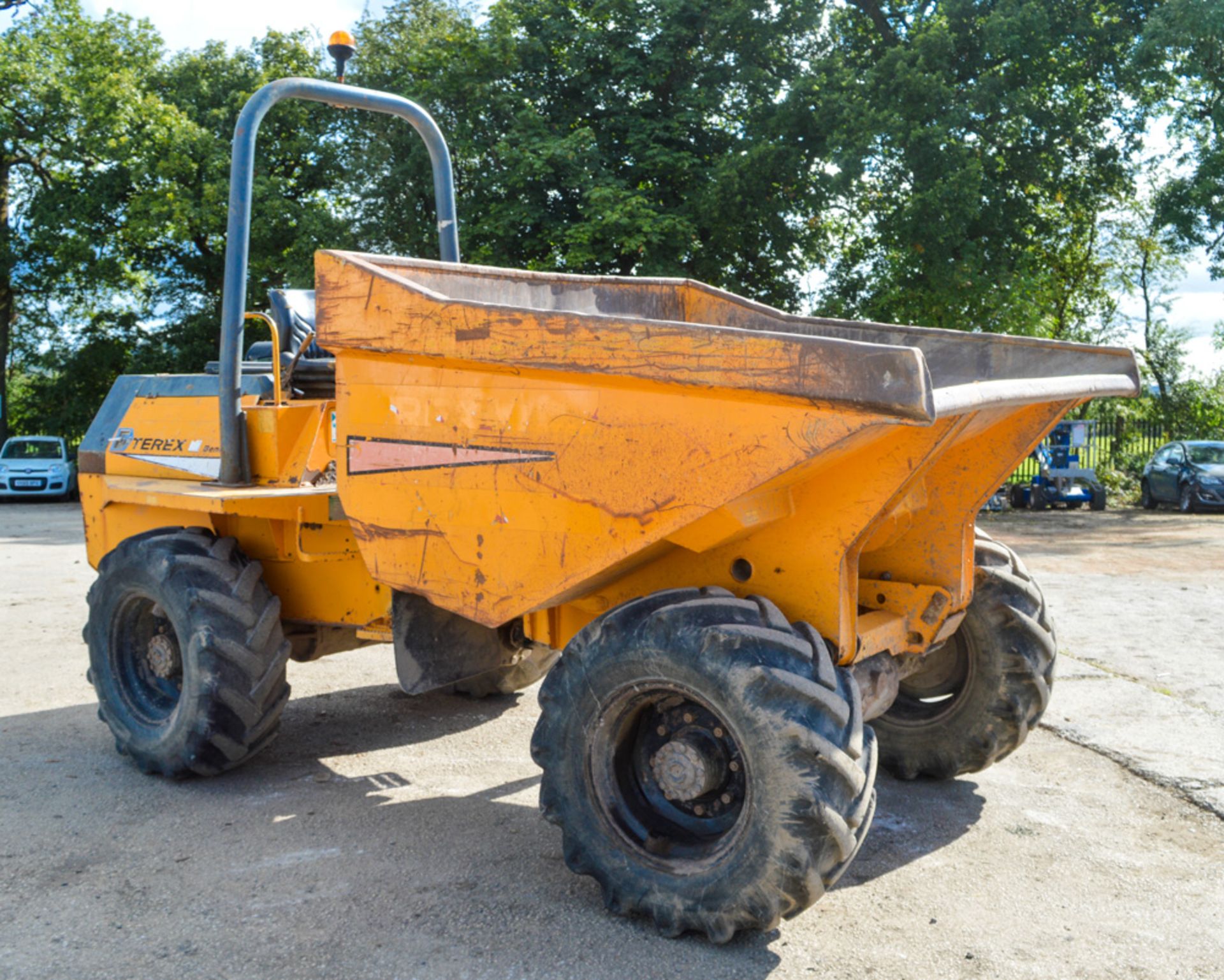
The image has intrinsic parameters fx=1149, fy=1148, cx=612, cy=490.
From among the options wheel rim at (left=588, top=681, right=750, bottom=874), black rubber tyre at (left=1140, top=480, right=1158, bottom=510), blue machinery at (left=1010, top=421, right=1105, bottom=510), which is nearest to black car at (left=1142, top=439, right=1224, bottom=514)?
black rubber tyre at (left=1140, top=480, right=1158, bottom=510)

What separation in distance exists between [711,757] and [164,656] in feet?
9.35

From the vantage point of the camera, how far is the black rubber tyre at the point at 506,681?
608cm

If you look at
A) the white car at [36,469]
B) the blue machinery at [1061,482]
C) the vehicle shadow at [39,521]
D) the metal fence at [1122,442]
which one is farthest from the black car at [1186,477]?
the white car at [36,469]

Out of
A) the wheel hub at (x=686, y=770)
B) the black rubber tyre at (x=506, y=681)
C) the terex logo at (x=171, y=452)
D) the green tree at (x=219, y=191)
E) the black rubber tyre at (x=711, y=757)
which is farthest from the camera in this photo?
the green tree at (x=219, y=191)

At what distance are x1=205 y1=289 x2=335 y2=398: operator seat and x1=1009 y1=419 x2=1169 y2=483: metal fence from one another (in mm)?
22619

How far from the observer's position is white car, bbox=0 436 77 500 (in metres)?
22.9

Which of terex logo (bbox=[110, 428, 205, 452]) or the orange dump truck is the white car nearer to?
terex logo (bbox=[110, 428, 205, 452])

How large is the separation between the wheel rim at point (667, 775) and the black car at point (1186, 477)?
18.7 meters

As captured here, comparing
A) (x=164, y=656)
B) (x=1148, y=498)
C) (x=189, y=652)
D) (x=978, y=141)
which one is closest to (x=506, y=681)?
(x=164, y=656)

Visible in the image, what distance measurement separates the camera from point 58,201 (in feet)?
87.2

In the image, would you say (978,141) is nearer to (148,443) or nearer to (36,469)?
(148,443)

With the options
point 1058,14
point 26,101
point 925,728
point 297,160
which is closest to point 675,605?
point 925,728

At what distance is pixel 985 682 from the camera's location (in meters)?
4.66

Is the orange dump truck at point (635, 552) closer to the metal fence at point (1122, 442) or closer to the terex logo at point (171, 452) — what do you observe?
the terex logo at point (171, 452)
